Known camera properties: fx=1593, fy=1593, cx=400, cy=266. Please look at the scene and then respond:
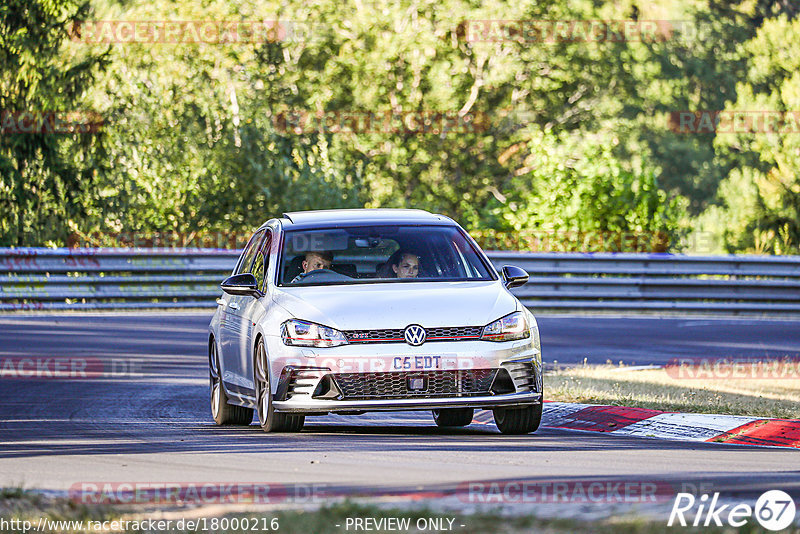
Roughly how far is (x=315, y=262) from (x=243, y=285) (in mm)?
556

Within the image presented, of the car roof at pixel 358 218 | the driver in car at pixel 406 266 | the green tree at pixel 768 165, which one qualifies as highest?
the car roof at pixel 358 218

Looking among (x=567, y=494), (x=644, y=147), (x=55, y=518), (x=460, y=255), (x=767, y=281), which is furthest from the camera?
(x=644, y=147)

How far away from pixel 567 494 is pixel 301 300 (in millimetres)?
3674

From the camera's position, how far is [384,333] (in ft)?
34.4

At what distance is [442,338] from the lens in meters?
10.5

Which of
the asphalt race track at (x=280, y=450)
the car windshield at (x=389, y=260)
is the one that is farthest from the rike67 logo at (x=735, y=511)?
the car windshield at (x=389, y=260)

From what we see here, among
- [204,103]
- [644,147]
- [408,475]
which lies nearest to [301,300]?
[408,475]

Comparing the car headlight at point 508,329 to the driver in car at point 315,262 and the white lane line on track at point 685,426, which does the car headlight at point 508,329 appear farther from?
the driver in car at point 315,262

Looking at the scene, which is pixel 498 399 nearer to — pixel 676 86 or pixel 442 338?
pixel 442 338

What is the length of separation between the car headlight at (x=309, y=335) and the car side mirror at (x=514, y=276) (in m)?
1.67

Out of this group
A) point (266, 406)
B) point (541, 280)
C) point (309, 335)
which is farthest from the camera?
point (541, 280)

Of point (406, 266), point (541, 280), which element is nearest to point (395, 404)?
point (406, 266)

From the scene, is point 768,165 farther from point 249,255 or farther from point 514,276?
point 514,276

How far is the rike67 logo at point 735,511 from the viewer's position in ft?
22.2
